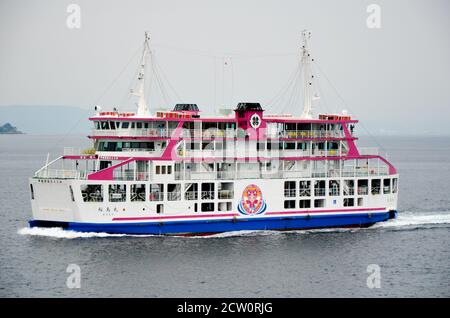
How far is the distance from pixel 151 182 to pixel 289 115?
1207 cm

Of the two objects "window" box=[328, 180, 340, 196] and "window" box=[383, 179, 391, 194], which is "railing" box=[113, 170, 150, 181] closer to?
"window" box=[328, 180, 340, 196]

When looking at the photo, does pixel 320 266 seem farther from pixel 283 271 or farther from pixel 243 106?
pixel 243 106

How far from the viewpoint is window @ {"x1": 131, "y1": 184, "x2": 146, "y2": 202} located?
4700cm

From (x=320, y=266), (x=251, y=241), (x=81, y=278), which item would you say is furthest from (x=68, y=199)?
(x=320, y=266)

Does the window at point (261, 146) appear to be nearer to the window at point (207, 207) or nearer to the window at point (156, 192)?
the window at point (207, 207)

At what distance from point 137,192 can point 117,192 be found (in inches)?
53.3

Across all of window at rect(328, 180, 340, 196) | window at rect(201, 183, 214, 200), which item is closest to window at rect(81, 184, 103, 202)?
window at rect(201, 183, 214, 200)

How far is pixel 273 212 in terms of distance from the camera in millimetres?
50438

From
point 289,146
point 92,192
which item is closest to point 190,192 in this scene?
point 92,192

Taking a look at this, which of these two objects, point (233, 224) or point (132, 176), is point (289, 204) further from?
point (132, 176)

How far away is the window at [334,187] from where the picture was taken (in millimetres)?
52250

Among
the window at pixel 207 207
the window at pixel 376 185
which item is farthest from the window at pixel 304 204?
the window at pixel 207 207

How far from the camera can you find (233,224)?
49.2 metres
